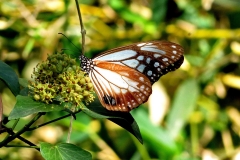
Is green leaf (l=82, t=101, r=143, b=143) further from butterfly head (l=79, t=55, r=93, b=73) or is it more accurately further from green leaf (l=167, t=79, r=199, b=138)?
green leaf (l=167, t=79, r=199, b=138)

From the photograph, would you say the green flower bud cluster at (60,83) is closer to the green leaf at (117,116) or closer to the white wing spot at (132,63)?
the green leaf at (117,116)

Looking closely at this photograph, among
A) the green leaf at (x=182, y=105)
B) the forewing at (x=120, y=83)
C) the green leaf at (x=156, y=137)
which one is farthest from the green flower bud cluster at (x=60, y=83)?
the green leaf at (x=182, y=105)

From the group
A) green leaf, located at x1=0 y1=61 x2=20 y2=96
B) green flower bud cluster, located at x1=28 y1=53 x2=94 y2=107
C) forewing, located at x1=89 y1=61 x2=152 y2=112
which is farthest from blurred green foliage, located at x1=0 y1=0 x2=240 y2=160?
green flower bud cluster, located at x1=28 y1=53 x2=94 y2=107

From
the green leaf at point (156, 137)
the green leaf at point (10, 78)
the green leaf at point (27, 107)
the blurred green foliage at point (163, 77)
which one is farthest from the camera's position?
the blurred green foliage at point (163, 77)

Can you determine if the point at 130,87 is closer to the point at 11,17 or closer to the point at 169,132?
the point at 169,132

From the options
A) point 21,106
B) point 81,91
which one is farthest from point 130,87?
point 21,106

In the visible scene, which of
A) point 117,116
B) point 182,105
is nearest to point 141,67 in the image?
point 117,116

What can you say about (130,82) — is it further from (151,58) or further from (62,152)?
(62,152)
